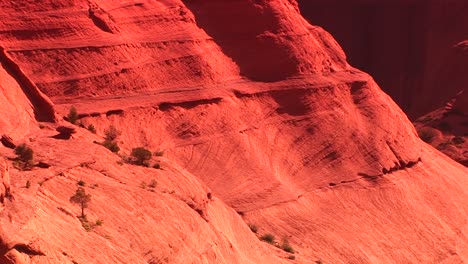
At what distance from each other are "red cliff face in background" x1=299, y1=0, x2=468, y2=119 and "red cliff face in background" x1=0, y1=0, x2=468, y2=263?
25.5m

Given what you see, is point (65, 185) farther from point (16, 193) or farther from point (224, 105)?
A: point (224, 105)

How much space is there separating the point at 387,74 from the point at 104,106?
40007 millimetres

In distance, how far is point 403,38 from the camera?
76.4 meters

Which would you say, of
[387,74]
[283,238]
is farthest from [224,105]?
[387,74]

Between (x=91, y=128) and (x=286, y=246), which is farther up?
(x=91, y=128)

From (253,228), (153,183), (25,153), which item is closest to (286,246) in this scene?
(253,228)

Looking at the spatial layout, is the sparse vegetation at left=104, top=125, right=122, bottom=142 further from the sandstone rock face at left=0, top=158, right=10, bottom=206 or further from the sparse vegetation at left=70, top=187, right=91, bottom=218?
the sandstone rock face at left=0, top=158, right=10, bottom=206

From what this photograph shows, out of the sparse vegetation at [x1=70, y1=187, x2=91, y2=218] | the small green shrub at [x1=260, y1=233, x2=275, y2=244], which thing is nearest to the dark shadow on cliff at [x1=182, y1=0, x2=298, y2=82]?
the small green shrub at [x1=260, y1=233, x2=275, y2=244]

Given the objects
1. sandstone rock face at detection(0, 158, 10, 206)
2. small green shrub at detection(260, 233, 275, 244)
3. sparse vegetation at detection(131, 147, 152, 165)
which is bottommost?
small green shrub at detection(260, 233, 275, 244)

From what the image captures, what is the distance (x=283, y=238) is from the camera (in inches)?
1496

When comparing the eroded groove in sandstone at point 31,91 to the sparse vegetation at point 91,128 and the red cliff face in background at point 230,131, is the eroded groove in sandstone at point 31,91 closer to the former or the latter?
the red cliff face in background at point 230,131

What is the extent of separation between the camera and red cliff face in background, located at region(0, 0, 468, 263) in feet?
103

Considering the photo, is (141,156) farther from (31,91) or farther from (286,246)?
(286,246)

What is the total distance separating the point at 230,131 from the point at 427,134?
87.5 ft
